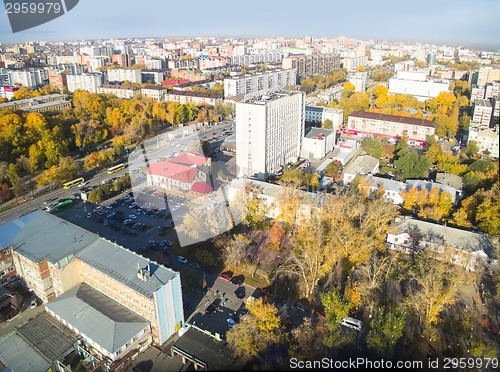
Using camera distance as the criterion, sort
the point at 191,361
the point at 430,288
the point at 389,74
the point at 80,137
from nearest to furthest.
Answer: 1. the point at 191,361
2. the point at 430,288
3. the point at 80,137
4. the point at 389,74

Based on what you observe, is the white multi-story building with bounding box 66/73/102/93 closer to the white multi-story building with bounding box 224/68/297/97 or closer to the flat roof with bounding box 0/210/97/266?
the white multi-story building with bounding box 224/68/297/97

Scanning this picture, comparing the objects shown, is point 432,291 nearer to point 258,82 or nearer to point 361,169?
point 361,169

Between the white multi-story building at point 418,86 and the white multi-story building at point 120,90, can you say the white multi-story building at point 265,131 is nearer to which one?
the white multi-story building at point 120,90

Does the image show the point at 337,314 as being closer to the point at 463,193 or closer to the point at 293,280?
the point at 293,280

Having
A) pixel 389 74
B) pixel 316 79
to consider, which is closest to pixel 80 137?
pixel 316 79

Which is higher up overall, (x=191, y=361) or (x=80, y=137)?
(x=80, y=137)

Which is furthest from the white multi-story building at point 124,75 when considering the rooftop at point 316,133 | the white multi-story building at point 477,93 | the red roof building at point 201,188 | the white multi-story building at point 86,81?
the white multi-story building at point 477,93

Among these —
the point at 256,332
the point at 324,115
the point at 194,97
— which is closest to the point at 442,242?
the point at 256,332
